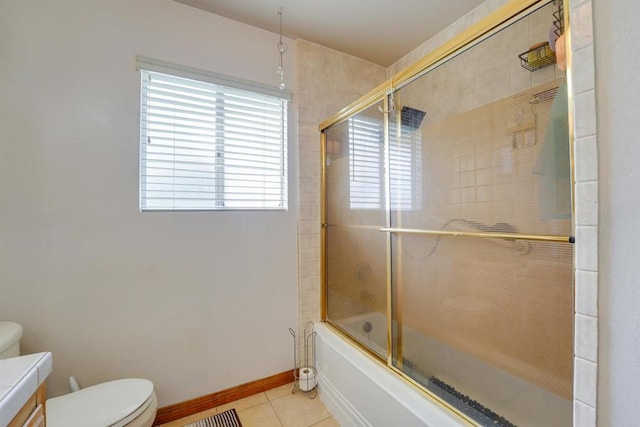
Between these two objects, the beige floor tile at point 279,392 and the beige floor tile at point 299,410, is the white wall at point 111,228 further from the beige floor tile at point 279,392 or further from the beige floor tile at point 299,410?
the beige floor tile at point 299,410

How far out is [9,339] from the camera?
47.2 inches

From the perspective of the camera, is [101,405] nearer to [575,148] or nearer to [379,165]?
[379,165]

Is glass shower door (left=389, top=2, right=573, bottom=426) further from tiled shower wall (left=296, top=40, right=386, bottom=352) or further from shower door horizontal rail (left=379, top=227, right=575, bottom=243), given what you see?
tiled shower wall (left=296, top=40, right=386, bottom=352)

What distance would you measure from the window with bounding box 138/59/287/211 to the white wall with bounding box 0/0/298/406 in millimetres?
79

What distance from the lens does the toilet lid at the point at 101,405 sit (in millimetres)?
1136

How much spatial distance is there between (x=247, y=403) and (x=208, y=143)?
1728 mm


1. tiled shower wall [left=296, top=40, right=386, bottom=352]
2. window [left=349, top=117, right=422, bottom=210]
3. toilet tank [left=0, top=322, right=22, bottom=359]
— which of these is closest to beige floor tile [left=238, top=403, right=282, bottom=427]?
tiled shower wall [left=296, top=40, right=386, bottom=352]

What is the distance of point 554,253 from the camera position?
3.45ft

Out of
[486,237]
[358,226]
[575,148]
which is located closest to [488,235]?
[486,237]

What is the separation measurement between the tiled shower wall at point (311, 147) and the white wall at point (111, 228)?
11.0 inches

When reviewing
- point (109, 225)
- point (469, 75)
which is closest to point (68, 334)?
point (109, 225)

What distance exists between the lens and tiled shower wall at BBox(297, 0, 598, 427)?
672 mm

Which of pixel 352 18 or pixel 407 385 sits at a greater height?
pixel 352 18

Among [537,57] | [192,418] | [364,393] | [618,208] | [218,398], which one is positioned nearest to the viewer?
[618,208]
